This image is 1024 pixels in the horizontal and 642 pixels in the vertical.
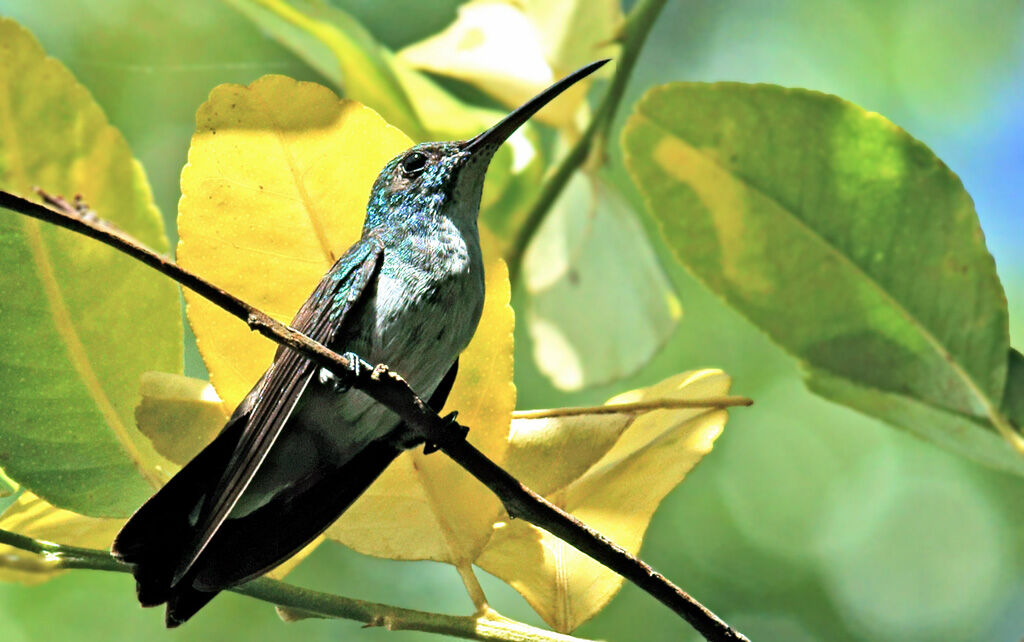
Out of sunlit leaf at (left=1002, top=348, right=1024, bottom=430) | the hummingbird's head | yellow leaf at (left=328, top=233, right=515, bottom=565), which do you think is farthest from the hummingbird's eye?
sunlit leaf at (left=1002, top=348, right=1024, bottom=430)

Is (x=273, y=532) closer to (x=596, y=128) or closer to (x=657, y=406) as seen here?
(x=657, y=406)

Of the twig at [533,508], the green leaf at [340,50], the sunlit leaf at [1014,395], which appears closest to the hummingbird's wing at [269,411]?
the twig at [533,508]

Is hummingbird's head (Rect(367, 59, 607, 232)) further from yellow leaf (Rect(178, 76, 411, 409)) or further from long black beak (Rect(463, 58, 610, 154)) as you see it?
yellow leaf (Rect(178, 76, 411, 409))

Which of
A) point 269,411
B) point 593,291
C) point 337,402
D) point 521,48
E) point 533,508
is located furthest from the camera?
point 593,291

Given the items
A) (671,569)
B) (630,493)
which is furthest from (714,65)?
(630,493)

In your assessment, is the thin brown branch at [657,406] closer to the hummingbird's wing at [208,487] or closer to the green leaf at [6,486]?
the hummingbird's wing at [208,487]

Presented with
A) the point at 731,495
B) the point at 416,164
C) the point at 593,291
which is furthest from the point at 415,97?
the point at 731,495
